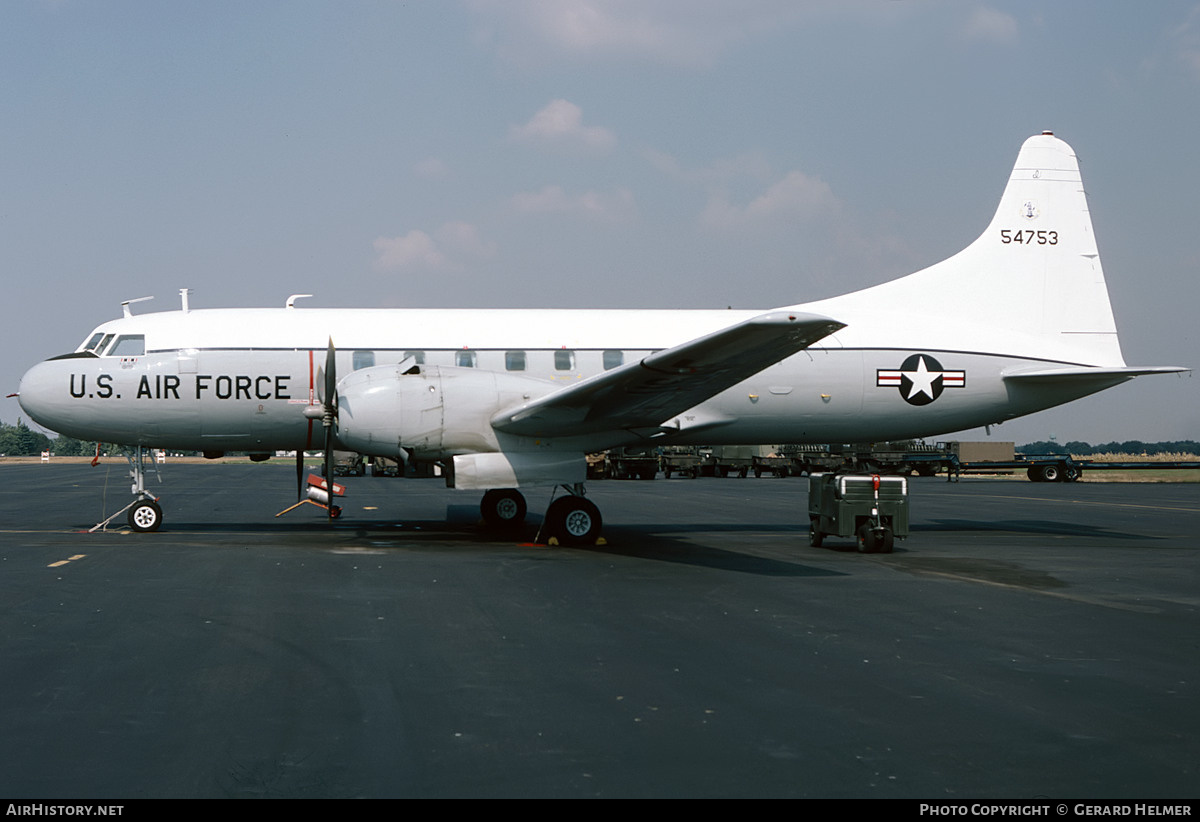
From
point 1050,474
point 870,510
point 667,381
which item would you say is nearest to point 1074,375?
point 870,510

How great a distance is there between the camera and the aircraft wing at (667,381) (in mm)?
11859

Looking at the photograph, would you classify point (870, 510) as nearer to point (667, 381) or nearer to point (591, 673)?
point (667, 381)

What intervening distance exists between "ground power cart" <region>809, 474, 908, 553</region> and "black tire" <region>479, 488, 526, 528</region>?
6.26 m

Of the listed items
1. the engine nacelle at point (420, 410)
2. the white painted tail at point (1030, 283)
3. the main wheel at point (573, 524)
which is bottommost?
the main wheel at point (573, 524)

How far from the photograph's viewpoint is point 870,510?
1528cm

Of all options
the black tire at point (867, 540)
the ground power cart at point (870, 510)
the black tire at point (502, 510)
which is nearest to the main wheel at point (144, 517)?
the black tire at point (502, 510)

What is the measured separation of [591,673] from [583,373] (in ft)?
35.7

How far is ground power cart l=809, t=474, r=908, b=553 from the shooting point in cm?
1515

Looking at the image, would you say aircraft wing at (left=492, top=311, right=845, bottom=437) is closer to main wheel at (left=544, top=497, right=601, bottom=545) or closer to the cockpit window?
main wheel at (left=544, top=497, right=601, bottom=545)

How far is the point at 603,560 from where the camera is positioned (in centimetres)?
1360

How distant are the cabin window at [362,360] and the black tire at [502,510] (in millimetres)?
3474

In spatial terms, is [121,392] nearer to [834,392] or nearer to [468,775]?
[834,392]

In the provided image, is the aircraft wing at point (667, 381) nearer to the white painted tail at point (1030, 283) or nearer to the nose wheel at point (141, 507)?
the white painted tail at point (1030, 283)
